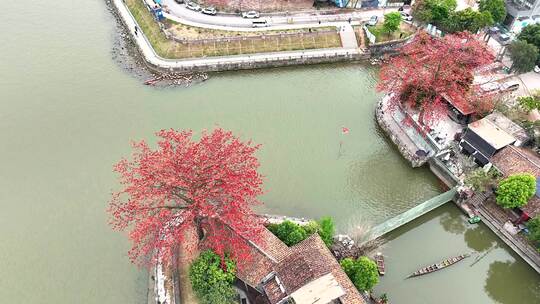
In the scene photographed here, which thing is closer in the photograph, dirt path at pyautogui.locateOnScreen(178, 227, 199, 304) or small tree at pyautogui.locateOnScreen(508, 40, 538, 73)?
dirt path at pyautogui.locateOnScreen(178, 227, 199, 304)

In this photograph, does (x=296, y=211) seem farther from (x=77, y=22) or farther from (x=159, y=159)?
(x=77, y=22)

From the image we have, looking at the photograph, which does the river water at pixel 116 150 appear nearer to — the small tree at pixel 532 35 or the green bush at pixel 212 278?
the green bush at pixel 212 278

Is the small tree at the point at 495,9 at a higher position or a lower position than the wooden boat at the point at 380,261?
higher

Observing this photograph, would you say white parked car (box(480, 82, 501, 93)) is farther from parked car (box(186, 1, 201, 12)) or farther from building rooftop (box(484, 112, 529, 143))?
parked car (box(186, 1, 201, 12))

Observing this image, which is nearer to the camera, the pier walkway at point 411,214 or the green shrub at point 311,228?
the green shrub at point 311,228

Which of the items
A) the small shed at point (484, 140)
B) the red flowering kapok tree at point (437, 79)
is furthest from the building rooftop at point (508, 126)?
the red flowering kapok tree at point (437, 79)

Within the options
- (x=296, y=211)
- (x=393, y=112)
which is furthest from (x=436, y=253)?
(x=393, y=112)

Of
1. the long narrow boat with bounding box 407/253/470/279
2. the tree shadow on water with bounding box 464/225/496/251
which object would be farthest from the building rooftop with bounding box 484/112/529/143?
the long narrow boat with bounding box 407/253/470/279
